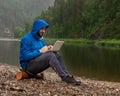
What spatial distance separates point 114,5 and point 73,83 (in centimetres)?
10439

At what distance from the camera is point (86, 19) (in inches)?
5522

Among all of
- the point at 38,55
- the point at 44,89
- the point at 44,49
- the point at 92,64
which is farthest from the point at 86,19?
the point at 44,89

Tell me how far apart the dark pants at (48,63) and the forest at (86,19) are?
85.3 meters

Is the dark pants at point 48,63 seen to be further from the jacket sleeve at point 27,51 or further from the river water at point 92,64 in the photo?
the river water at point 92,64

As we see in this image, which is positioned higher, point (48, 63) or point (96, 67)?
point (48, 63)

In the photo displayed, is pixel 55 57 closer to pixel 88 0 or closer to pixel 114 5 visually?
pixel 114 5

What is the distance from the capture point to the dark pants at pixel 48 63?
42.3ft

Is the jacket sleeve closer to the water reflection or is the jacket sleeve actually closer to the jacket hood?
the jacket hood

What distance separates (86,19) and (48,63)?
128m

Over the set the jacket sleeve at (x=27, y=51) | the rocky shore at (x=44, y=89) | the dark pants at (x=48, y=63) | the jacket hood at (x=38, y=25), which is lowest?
the rocky shore at (x=44, y=89)

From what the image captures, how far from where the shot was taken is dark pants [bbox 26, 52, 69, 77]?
42.3ft

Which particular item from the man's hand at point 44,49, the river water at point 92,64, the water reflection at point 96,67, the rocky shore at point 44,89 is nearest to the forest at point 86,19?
the river water at point 92,64

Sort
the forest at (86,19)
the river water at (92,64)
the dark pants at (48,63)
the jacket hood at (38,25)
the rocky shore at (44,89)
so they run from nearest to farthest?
the rocky shore at (44,89)
the dark pants at (48,63)
the jacket hood at (38,25)
the river water at (92,64)
the forest at (86,19)

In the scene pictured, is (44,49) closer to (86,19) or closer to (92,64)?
(92,64)
